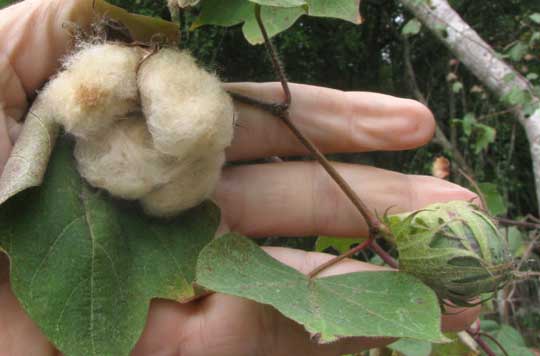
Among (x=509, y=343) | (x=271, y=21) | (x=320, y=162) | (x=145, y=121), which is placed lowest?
(x=509, y=343)

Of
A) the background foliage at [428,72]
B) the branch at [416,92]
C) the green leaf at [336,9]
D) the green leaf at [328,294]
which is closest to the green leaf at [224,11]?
the green leaf at [336,9]

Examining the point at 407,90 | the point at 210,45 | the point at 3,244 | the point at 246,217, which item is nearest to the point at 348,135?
the point at 246,217

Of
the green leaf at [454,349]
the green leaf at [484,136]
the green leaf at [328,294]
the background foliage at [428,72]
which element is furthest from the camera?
the background foliage at [428,72]

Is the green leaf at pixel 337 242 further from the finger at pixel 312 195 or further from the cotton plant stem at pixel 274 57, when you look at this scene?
the cotton plant stem at pixel 274 57

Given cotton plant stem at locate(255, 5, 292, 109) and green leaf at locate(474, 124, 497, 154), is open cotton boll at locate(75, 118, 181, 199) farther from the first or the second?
green leaf at locate(474, 124, 497, 154)

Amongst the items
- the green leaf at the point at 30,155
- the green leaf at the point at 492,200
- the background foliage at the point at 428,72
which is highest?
the green leaf at the point at 30,155

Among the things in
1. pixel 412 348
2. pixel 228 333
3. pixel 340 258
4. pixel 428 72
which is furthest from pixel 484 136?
pixel 228 333

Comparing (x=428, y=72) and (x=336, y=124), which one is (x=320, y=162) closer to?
(x=336, y=124)

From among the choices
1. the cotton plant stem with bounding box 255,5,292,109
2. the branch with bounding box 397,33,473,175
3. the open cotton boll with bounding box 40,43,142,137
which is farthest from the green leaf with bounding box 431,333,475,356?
the branch with bounding box 397,33,473,175
